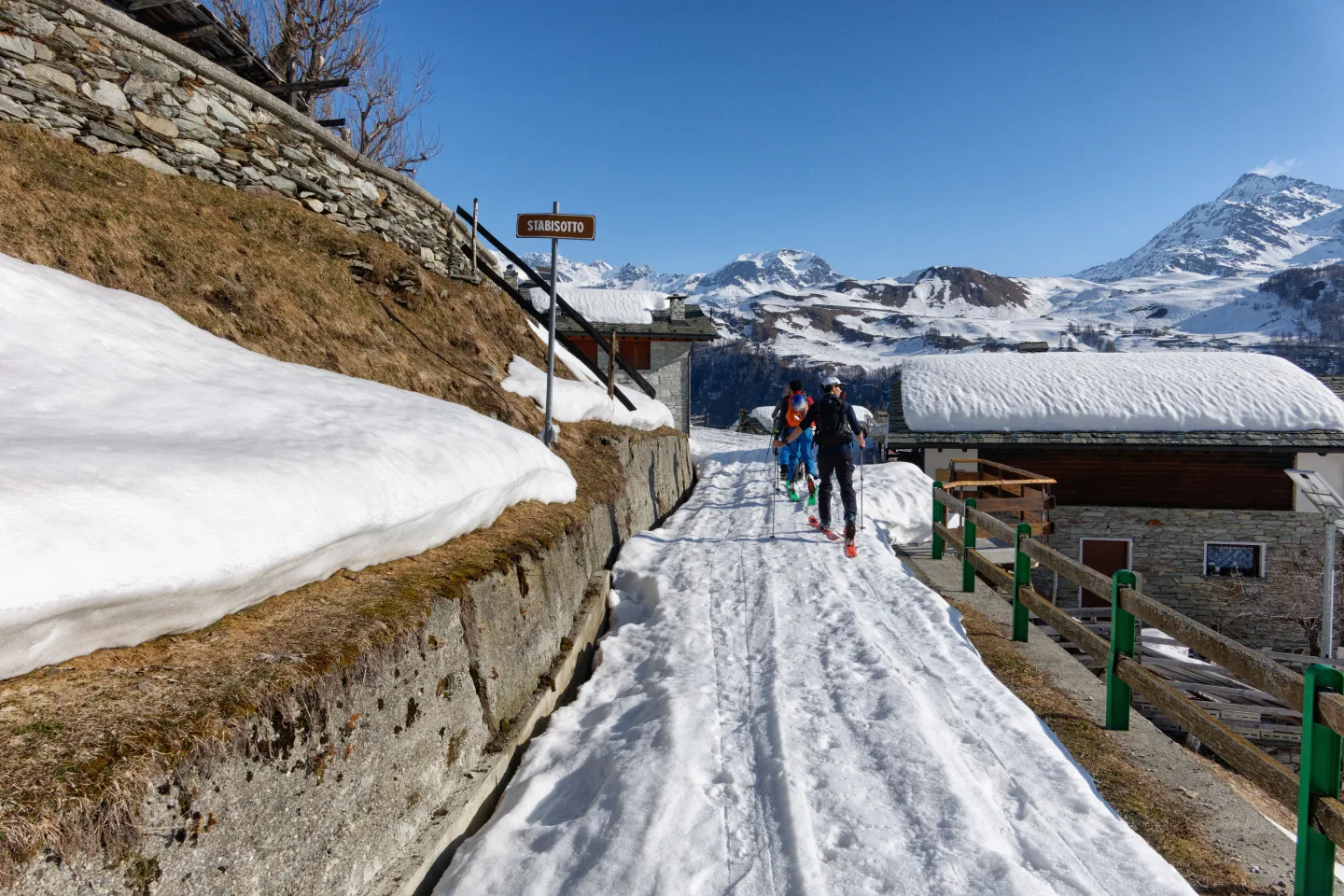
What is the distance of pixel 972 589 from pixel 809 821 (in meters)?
4.87

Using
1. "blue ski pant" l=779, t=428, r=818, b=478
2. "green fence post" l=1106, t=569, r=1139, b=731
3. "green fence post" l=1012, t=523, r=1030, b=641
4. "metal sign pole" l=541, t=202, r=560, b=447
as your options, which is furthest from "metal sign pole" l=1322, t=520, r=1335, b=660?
"metal sign pole" l=541, t=202, r=560, b=447

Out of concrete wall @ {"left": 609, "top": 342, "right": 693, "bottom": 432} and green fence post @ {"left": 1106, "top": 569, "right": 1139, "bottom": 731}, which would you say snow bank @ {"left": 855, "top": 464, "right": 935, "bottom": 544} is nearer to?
green fence post @ {"left": 1106, "top": 569, "right": 1139, "bottom": 731}

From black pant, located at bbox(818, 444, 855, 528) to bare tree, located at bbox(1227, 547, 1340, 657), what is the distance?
1613 cm

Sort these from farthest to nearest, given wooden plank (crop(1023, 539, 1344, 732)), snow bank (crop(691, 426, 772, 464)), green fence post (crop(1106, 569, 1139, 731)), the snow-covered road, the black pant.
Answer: snow bank (crop(691, 426, 772, 464)) → the black pant → green fence post (crop(1106, 569, 1139, 731)) → the snow-covered road → wooden plank (crop(1023, 539, 1344, 732))

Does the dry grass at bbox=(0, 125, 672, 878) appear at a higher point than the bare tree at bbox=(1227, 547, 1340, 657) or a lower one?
higher

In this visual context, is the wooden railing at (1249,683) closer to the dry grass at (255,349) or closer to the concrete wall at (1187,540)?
the dry grass at (255,349)

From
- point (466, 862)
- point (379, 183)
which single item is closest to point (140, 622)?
point (466, 862)

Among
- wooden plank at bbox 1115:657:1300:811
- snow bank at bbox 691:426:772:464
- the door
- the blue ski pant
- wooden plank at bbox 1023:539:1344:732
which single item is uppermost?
the blue ski pant

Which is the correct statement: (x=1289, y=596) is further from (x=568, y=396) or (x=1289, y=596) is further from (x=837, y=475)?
(x=568, y=396)

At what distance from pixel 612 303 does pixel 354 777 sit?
77.6 feet

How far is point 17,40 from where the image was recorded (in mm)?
5973

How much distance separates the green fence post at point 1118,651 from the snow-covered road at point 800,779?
57 centimetres

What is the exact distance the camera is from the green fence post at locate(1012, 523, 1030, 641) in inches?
221

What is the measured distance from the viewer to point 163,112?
7.16m
